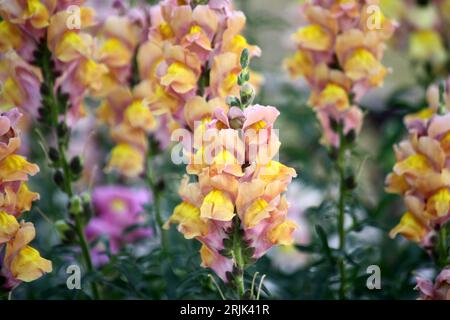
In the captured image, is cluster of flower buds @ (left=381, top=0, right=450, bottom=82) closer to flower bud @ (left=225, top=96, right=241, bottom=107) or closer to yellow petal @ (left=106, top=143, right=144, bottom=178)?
yellow petal @ (left=106, top=143, right=144, bottom=178)

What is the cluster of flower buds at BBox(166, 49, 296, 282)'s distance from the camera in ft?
4.09

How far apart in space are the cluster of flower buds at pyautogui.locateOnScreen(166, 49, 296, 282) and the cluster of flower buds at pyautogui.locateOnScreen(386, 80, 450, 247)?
26cm

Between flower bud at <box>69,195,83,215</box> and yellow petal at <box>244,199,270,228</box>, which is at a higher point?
flower bud at <box>69,195,83,215</box>

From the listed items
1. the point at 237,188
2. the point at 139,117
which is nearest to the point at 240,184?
the point at 237,188

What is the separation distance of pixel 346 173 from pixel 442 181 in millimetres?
302

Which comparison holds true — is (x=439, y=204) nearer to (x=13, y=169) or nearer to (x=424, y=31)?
(x=13, y=169)

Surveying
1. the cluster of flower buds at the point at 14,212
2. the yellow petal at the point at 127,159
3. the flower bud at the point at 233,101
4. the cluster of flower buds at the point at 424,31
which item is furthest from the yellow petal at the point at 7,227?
the cluster of flower buds at the point at 424,31

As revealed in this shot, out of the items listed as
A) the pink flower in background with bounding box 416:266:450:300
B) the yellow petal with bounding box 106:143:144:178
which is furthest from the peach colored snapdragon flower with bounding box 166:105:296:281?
the yellow petal with bounding box 106:143:144:178

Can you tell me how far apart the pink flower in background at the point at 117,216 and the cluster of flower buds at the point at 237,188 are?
582 millimetres

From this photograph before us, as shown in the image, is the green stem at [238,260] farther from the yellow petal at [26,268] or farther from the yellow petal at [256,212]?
the yellow petal at [26,268]

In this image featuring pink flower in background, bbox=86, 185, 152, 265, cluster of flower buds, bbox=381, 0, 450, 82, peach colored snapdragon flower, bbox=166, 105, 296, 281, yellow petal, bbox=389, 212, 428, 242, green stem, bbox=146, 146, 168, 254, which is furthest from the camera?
cluster of flower buds, bbox=381, 0, 450, 82

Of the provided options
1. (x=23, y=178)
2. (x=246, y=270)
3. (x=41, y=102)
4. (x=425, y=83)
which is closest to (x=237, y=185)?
(x=246, y=270)

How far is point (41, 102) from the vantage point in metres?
1.55

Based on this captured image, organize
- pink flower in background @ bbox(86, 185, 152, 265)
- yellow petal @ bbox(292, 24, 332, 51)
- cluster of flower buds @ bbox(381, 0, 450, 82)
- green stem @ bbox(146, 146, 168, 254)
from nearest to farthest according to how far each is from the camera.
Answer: yellow petal @ bbox(292, 24, 332, 51) < green stem @ bbox(146, 146, 168, 254) < pink flower in background @ bbox(86, 185, 152, 265) < cluster of flower buds @ bbox(381, 0, 450, 82)
